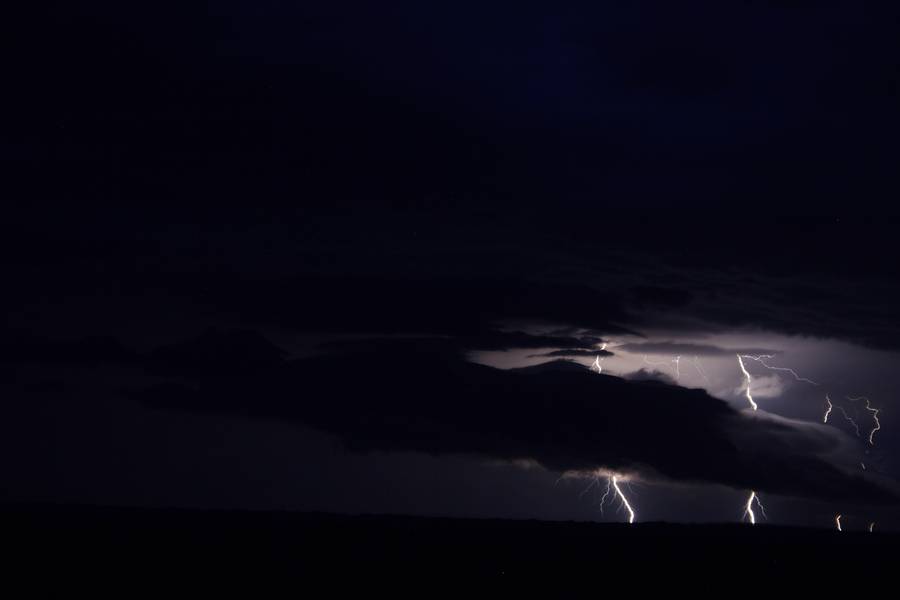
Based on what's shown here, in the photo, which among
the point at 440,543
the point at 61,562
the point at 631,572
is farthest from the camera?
the point at 440,543

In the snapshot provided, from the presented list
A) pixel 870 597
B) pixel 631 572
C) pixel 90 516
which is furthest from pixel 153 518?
pixel 870 597

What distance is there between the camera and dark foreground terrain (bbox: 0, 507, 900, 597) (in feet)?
35.8

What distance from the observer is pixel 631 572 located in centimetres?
1272

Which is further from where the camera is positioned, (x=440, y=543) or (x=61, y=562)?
(x=440, y=543)

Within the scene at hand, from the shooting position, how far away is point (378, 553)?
1311 cm

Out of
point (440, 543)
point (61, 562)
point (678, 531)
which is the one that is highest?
point (61, 562)

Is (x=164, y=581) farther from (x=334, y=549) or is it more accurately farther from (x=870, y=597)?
(x=870, y=597)

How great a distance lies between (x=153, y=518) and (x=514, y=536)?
7.09 meters

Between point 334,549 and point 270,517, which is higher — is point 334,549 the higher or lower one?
the higher one

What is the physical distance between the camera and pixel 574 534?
55.1 ft

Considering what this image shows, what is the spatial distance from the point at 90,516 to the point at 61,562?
5.78 m

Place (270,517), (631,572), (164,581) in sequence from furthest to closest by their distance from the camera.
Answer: (270,517)
(631,572)
(164,581)

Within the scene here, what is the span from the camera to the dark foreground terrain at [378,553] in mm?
10906

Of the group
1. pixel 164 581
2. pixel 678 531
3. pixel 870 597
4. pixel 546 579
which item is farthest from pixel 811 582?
pixel 164 581
